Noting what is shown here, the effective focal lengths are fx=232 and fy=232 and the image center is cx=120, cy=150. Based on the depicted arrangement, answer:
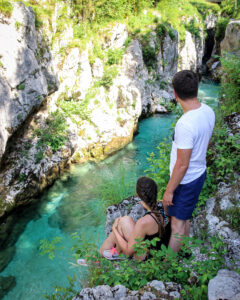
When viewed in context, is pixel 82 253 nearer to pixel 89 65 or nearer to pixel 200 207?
pixel 200 207

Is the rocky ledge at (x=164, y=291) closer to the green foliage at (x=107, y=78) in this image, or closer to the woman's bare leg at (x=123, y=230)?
the woman's bare leg at (x=123, y=230)

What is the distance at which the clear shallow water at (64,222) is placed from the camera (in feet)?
14.9

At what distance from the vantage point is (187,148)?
2350 mm

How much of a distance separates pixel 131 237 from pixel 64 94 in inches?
290

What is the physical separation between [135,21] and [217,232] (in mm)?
12801

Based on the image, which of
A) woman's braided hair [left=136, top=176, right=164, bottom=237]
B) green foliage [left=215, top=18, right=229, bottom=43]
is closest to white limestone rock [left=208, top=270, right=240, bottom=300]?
woman's braided hair [left=136, top=176, right=164, bottom=237]

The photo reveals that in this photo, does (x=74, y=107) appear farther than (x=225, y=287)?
Yes

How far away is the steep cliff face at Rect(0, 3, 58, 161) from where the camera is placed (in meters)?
5.66

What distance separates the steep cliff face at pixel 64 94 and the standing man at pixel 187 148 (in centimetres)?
239

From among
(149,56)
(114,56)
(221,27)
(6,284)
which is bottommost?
(6,284)

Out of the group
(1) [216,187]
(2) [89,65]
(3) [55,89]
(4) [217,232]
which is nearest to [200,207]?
(1) [216,187]

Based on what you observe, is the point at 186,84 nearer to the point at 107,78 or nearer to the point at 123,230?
the point at 123,230

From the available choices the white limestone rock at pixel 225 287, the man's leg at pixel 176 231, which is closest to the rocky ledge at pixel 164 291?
the white limestone rock at pixel 225 287

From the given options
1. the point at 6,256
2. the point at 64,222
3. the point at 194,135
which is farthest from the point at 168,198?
the point at 6,256
